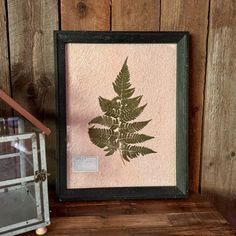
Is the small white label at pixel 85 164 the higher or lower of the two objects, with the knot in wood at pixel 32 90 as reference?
lower

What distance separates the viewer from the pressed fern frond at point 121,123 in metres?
0.86

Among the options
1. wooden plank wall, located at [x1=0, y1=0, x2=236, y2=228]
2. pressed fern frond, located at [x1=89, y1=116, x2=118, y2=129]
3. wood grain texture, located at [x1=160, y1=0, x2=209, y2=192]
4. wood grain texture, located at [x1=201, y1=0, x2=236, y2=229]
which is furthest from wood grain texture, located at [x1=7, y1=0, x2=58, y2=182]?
wood grain texture, located at [x1=201, y1=0, x2=236, y2=229]

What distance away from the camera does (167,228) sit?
2.39 feet

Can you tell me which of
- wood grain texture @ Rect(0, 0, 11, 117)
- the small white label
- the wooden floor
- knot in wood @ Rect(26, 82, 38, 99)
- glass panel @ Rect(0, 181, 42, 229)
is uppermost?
wood grain texture @ Rect(0, 0, 11, 117)

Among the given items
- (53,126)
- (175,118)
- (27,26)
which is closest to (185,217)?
(175,118)

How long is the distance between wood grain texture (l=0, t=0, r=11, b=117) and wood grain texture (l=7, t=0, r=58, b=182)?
0.01 metres

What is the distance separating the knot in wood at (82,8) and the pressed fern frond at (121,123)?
166 mm

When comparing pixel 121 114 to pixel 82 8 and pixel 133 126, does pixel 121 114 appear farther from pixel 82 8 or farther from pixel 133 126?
pixel 82 8

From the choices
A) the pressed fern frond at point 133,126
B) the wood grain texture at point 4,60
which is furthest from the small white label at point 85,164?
the wood grain texture at point 4,60

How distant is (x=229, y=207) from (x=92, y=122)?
0.49 m

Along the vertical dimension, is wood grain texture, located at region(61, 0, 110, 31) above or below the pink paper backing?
above

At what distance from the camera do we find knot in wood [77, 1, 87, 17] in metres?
0.85

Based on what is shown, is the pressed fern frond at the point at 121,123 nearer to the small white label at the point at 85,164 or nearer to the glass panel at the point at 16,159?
the small white label at the point at 85,164

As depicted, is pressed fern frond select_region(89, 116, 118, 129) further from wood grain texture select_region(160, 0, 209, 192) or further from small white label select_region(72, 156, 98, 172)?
wood grain texture select_region(160, 0, 209, 192)
